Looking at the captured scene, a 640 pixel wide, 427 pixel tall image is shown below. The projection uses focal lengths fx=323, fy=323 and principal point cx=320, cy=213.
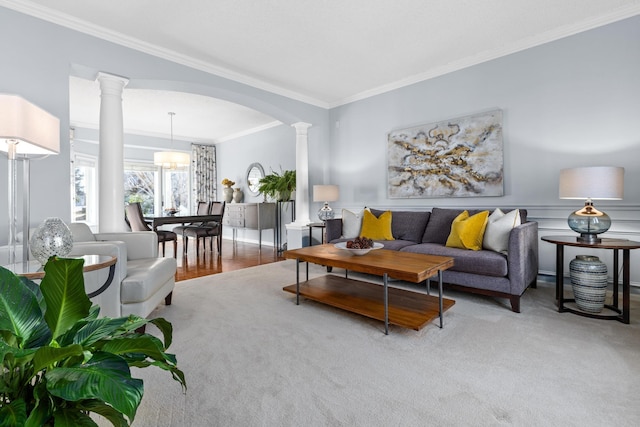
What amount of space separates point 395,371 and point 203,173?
7101 mm

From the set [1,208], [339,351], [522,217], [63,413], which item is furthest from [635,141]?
[1,208]

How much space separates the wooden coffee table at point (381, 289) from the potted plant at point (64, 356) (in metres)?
1.64

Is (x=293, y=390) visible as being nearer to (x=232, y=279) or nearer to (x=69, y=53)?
(x=232, y=279)

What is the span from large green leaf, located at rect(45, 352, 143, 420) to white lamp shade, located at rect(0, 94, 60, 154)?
5.17ft

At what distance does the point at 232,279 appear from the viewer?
370 centimetres

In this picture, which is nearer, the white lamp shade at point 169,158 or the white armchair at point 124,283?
the white armchair at point 124,283

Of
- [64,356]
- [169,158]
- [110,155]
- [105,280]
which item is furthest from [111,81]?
[64,356]

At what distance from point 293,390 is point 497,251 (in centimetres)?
221

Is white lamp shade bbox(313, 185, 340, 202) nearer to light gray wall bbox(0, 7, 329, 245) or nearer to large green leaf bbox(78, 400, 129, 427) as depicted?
light gray wall bbox(0, 7, 329, 245)

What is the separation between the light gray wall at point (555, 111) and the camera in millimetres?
2887

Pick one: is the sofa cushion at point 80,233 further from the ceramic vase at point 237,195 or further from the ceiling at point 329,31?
the ceramic vase at point 237,195

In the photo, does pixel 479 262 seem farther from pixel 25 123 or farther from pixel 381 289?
pixel 25 123

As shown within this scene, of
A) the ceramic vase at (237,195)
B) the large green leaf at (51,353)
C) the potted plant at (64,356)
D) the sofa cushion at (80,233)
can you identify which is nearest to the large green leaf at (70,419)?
the potted plant at (64,356)

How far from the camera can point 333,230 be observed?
161 inches
